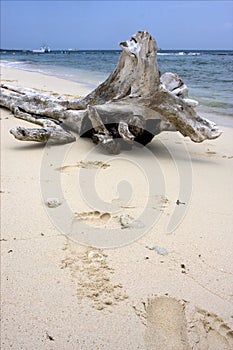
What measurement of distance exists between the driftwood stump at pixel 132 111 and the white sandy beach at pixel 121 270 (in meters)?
0.66

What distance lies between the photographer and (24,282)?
69.1 inches

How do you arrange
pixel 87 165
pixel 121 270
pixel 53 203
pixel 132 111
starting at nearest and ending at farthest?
pixel 121 270 → pixel 53 203 → pixel 87 165 → pixel 132 111

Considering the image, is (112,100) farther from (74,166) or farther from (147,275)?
(147,275)

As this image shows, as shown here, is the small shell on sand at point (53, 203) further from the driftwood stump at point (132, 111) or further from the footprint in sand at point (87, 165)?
the driftwood stump at point (132, 111)

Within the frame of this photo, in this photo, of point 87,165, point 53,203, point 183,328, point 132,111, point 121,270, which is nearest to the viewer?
point 183,328

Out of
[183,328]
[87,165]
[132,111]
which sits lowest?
[183,328]

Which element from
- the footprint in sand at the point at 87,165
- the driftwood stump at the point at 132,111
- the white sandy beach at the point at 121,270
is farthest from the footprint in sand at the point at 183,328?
the driftwood stump at the point at 132,111

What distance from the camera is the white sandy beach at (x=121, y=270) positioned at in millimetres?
1452

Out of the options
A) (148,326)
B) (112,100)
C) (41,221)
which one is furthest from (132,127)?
(148,326)

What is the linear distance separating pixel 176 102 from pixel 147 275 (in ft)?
7.08

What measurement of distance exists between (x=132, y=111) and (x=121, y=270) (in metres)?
2.21

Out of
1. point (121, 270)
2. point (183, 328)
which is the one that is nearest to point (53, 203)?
point (121, 270)

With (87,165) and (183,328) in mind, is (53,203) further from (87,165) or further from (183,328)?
(183,328)

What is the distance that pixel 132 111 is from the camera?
3652mm
